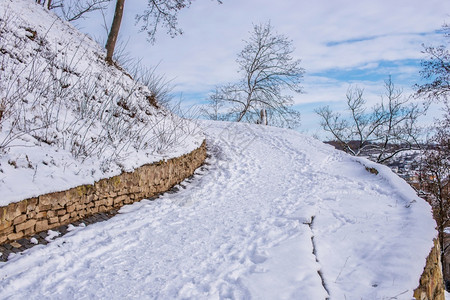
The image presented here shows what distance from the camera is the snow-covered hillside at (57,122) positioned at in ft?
11.6

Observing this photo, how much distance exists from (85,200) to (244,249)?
91.3 inches

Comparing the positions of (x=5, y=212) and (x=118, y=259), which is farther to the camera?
(x=118, y=259)

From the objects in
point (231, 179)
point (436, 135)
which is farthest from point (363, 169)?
point (436, 135)

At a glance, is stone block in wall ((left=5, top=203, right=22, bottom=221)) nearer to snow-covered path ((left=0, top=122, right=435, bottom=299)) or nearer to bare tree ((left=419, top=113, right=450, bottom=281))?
snow-covered path ((left=0, top=122, right=435, bottom=299))

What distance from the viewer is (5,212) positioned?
9.71 feet

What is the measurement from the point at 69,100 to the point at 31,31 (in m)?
3.34

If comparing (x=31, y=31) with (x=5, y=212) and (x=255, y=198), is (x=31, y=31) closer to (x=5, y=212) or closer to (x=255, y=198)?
(x=5, y=212)

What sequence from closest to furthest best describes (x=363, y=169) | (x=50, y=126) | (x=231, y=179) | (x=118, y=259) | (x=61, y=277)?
(x=61, y=277) < (x=118, y=259) < (x=50, y=126) < (x=231, y=179) < (x=363, y=169)

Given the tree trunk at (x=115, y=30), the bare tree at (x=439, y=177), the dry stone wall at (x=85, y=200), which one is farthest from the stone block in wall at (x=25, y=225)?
the bare tree at (x=439, y=177)

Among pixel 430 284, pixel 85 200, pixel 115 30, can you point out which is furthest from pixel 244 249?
pixel 115 30

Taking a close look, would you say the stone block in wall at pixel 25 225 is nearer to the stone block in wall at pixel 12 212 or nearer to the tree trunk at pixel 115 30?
the stone block in wall at pixel 12 212

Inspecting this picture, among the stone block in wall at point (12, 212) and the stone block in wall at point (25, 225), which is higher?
the stone block in wall at point (12, 212)

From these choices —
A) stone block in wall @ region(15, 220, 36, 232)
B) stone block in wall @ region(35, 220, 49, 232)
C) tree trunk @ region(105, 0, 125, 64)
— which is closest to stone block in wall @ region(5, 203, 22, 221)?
stone block in wall @ region(15, 220, 36, 232)

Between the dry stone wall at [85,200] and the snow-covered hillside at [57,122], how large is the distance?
13cm
